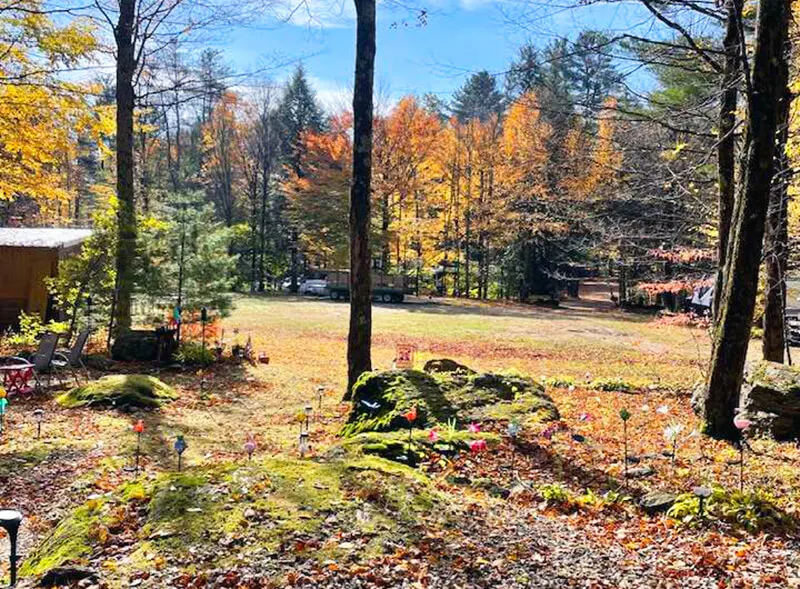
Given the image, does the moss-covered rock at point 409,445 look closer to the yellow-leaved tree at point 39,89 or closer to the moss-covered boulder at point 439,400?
the moss-covered boulder at point 439,400

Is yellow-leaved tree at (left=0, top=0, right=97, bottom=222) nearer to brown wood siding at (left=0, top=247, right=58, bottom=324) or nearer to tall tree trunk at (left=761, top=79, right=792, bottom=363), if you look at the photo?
brown wood siding at (left=0, top=247, right=58, bottom=324)

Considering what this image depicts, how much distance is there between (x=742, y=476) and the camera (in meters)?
4.32

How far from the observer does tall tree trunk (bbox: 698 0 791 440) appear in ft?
15.6

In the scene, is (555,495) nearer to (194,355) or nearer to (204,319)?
(194,355)

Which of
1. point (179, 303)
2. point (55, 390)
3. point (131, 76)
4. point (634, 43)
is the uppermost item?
point (131, 76)

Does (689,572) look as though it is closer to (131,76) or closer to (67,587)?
(67,587)

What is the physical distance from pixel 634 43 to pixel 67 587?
820 centimetres

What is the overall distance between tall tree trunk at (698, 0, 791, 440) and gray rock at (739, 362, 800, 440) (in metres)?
0.40

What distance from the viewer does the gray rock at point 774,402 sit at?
17.8 ft

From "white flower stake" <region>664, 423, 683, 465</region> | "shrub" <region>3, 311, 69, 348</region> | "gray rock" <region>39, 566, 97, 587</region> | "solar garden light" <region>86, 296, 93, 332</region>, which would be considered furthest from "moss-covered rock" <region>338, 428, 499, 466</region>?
"solar garden light" <region>86, 296, 93, 332</region>

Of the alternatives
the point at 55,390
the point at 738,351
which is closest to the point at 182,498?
the point at 738,351

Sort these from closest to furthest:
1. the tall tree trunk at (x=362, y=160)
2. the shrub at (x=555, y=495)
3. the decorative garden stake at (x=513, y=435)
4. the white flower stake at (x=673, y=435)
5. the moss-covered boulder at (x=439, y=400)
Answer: the shrub at (x=555, y=495) < the white flower stake at (x=673, y=435) < the decorative garden stake at (x=513, y=435) < the moss-covered boulder at (x=439, y=400) < the tall tree trunk at (x=362, y=160)

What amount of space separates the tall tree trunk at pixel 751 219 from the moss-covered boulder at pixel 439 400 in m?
1.61

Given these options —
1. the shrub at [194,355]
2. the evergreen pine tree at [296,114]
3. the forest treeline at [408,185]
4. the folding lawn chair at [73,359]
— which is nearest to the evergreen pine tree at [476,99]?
the forest treeline at [408,185]
